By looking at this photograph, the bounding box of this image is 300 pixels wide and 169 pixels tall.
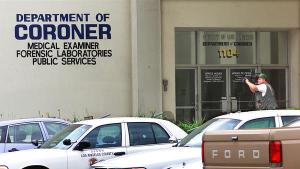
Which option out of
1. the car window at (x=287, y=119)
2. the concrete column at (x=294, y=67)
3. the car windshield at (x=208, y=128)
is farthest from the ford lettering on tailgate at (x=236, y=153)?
the concrete column at (x=294, y=67)

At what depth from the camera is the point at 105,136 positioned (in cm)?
1134

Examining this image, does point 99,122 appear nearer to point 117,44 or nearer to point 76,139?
point 76,139

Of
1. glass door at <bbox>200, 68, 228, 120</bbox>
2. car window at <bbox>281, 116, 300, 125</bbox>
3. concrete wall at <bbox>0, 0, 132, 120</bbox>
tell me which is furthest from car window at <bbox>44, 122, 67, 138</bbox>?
glass door at <bbox>200, 68, 228, 120</bbox>

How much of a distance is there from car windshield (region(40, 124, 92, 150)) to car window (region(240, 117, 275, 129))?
3.21m

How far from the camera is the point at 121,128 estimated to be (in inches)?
447

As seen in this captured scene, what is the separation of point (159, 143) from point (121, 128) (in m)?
0.73

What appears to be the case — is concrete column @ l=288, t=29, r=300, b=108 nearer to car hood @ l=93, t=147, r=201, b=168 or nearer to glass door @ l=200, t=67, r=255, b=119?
glass door @ l=200, t=67, r=255, b=119

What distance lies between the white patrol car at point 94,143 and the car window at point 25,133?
5.97ft

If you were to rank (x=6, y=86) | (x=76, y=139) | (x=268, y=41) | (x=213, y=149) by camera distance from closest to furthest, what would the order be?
(x=213, y=149), (x=76, y=139), (x=6, y=86), (x=268, y=41)

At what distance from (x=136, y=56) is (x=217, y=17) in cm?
299

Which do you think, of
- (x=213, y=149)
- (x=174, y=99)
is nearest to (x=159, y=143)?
(x=213, y=149)

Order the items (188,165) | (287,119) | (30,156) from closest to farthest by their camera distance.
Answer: (188,165)
(287,119)
(30,156)

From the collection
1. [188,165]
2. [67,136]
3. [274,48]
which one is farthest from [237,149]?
[274,48]

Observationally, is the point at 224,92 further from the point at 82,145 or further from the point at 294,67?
the point at 82,145
